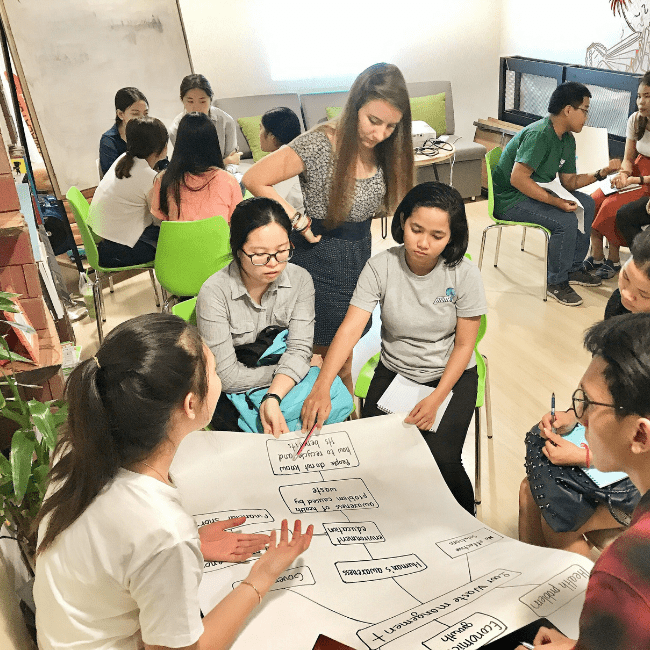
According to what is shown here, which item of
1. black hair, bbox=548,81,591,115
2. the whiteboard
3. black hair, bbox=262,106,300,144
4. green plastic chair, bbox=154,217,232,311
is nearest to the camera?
green plastic chair, bbox=154,217,232,311

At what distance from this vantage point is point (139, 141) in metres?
3.15

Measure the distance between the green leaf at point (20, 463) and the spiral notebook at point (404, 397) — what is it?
97 cm

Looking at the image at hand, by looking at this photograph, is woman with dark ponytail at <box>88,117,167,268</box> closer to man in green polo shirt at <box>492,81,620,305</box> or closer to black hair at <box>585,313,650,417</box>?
man in green polo shirt at <box>492,81,620,305</box>

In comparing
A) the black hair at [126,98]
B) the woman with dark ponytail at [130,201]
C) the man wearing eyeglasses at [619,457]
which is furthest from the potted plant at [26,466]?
the black hair at [126,98]

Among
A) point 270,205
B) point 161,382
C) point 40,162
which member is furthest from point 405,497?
point 40,162

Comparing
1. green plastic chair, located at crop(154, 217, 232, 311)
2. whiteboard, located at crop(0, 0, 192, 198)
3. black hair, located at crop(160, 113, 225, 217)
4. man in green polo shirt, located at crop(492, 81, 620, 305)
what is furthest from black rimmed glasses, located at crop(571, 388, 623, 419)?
whiteboard, located at crop(0, 0, 192, 198)

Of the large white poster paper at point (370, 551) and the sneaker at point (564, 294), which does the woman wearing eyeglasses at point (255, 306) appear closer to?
the large white poster paper at point (370, 551)

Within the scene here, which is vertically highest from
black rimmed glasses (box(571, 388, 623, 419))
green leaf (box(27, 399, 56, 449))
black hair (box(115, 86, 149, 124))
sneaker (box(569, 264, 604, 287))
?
black hair (box(115, 86, 149, 124))

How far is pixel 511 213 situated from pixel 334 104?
253 cm

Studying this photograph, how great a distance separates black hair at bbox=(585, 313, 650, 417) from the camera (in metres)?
1.01

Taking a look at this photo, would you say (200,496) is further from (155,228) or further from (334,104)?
(334,104)

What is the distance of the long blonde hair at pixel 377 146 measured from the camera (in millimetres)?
2121

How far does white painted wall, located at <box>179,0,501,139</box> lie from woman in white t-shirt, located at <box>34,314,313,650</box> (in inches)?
197

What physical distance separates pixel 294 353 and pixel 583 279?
2710 millimetres
